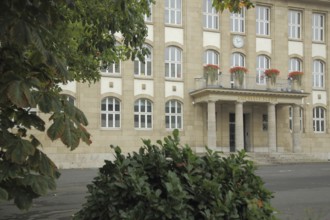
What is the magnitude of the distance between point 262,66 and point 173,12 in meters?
8.41

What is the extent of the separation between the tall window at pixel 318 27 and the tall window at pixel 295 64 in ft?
8.63

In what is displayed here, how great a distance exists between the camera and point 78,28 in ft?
36.8

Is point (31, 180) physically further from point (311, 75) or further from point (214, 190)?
point (311, 75)

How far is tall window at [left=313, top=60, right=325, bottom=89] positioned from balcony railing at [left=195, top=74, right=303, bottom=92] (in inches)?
167

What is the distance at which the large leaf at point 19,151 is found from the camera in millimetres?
2895

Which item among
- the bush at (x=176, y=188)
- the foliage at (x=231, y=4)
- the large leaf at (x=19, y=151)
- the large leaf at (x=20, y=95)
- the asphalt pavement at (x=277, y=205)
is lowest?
the asphalt pavement at (x=277, y=205)

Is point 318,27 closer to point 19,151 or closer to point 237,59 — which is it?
point 237,59

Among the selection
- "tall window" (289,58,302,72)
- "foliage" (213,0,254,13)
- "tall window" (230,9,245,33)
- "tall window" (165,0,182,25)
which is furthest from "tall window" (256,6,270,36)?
"foliage" (213,0,254,13)

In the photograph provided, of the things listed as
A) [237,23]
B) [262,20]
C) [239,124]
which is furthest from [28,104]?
[262,20]

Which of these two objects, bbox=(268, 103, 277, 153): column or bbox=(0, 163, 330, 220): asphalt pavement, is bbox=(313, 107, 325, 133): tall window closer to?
bbox=(268, 103, 277, 153): column

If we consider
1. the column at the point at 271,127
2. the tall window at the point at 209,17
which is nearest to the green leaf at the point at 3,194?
the column at the point at 271,127

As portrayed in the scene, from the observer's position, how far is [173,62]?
34.8m

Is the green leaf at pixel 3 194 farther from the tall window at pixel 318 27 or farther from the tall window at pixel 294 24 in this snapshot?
the tall window at pixel 318 27

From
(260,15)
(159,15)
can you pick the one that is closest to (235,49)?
(260,15)
